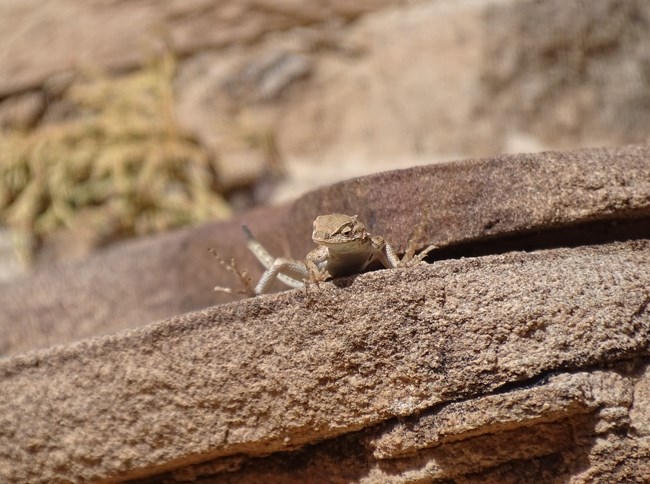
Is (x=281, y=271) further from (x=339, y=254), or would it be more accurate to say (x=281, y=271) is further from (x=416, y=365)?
(x=416, y=365)

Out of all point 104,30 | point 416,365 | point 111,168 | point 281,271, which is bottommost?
point 416,365

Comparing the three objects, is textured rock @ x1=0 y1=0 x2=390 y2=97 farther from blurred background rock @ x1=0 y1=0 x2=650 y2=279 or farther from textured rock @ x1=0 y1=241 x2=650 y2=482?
textured rock @ x1=0 y1=241 x2=650 y2=482

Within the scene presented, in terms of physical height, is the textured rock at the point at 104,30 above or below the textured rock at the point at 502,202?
above

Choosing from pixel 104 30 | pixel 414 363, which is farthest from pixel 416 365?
pixel 104 30

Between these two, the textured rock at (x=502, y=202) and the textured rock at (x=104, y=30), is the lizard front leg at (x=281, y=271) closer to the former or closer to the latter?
the textured rock at (x=502, y=202)

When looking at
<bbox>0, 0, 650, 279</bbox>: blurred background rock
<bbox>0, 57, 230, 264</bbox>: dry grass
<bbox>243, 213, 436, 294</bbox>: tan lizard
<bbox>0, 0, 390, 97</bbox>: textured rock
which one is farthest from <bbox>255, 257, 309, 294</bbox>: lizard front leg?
<bbox>0, 0, 390, 97</bbox>: textured rock

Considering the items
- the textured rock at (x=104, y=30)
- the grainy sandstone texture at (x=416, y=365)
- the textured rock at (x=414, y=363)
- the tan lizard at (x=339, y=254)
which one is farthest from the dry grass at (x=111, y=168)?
the textured rock at (x=414, y=363)
